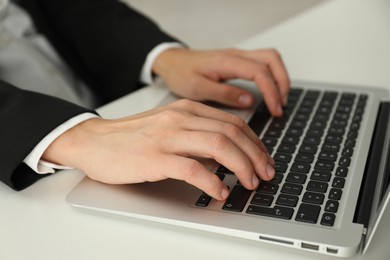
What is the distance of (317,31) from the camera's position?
1077mm

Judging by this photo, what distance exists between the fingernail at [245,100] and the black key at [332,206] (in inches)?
11.0

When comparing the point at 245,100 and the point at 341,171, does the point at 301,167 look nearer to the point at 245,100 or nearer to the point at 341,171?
the point at 341,171

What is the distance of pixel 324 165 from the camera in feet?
2.10

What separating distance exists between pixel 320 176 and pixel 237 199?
108 mm

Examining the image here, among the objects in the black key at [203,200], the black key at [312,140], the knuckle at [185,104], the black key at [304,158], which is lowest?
the black key at [312,140]

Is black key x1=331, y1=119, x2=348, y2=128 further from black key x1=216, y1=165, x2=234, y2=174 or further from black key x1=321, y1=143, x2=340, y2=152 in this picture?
black key x1=216, y1=165, x2=234, y2=174

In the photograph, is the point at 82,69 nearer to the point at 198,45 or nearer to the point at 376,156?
the point at 198,45

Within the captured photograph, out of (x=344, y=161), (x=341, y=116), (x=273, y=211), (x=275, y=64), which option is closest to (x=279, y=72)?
(x=275, y=64)

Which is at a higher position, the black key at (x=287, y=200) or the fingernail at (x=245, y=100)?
the black key at (x=287, y=200)

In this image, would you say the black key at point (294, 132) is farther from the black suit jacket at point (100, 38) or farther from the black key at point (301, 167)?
the black suit jacket at point (100, 38)

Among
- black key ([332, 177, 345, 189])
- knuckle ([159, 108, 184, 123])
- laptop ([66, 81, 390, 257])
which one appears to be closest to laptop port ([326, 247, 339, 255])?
laptop ([66, 81, 390, 257])

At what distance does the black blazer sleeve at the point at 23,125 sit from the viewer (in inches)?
25.0

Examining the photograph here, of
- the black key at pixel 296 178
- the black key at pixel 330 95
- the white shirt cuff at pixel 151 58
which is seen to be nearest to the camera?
the black key at pixel 296 178

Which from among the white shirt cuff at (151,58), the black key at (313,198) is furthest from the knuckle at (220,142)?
the white shirt cuff at (151,58)
